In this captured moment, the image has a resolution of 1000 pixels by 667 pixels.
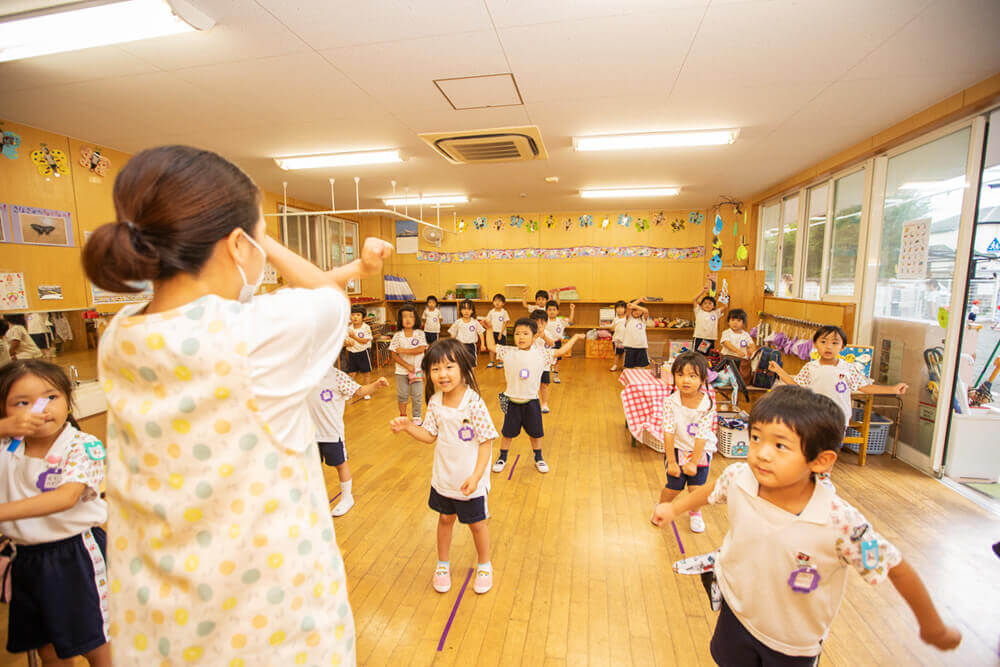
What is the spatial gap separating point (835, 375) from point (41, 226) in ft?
21.4

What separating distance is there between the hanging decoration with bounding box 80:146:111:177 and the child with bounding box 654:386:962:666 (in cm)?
559

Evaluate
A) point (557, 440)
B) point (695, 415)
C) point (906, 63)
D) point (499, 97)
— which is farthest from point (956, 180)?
point (557, 440)

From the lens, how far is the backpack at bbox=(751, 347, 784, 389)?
5.00 m

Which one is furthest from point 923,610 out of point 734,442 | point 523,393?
point 734,442

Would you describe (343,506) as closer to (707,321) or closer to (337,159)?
(337,159)

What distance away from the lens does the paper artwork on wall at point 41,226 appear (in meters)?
3.44

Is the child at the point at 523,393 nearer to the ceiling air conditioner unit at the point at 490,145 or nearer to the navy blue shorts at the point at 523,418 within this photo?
the navy blue shorts at the point at 523,418

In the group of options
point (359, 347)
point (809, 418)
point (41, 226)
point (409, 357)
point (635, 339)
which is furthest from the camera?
point (635, 339)

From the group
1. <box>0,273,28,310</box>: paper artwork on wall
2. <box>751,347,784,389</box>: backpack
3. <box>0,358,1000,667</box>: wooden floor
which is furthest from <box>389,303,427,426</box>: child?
<box>751,347,784,389</box>: backpack

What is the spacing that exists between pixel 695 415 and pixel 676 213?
279 inches

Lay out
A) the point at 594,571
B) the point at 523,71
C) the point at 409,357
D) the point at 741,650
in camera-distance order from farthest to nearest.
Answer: the point at 409,357
the point at 523,71
the point at 594,571
the point at 741,650

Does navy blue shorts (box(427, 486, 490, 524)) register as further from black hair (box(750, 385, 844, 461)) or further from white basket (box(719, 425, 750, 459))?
white basket (box(719, 425, 750, 459))

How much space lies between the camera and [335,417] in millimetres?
2758

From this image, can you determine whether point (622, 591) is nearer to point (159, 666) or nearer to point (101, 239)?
point (159, 666)
